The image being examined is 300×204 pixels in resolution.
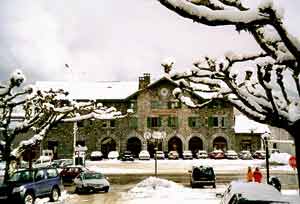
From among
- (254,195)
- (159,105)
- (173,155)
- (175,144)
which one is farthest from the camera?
(159,105)

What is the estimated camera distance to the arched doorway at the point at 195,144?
6405 centimetres

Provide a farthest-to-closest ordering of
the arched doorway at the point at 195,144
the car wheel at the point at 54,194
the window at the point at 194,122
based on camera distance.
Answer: the window at the point at 194,122, the arched doorway at the point at 195,144, the car wheel at the point at 54,194

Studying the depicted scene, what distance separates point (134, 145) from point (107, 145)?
143 inches

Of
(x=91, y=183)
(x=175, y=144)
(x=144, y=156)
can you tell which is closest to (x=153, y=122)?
(x=175, y=144)

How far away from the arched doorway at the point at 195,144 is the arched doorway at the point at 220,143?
1.88m

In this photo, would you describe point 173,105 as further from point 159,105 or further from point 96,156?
point 96,156

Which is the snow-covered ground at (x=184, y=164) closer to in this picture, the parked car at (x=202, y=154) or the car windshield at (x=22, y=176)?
the parked car at (x=202, y=154)

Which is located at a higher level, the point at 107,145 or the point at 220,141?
the point at 220,141

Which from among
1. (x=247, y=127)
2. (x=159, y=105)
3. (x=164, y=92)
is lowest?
(x=247, y=127)

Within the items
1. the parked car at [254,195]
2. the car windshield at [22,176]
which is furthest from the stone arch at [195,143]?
the parked car at [254,195]

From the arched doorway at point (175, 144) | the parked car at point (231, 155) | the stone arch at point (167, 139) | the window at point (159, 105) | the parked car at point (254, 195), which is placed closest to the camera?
the parked car at point (254, 195)

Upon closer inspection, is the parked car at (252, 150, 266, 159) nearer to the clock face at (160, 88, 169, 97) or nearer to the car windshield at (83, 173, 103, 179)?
the clock face at (160, 88, 169, 97)

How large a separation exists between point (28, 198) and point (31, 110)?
7.33 meters

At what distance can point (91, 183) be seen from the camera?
28250 millimetres
